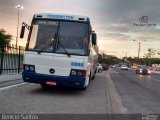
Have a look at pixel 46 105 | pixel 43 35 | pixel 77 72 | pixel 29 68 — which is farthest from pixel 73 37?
pixel 46 105

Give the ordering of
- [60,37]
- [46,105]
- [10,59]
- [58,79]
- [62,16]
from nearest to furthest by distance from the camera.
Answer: [46,105] < [58,79] < [60,37] < [62,16] < [10,59]

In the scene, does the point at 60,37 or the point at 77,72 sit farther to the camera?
the point at 60,37

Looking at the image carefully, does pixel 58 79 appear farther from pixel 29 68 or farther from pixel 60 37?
pixel 60 37

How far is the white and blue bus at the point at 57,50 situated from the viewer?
1396cm

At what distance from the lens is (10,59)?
2402 centimetres

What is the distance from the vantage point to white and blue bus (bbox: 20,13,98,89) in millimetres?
13961

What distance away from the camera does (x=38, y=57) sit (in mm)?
14055

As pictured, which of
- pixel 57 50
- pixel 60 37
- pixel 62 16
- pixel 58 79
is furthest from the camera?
pixel 62 16

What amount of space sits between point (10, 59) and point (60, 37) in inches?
410

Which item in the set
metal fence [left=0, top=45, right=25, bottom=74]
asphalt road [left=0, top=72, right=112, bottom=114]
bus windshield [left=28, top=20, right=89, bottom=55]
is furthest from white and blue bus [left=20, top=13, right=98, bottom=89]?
metal fence [left=0, top=45, right=25, bottom=74]

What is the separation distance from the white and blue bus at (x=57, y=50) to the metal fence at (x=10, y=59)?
781 centimetres

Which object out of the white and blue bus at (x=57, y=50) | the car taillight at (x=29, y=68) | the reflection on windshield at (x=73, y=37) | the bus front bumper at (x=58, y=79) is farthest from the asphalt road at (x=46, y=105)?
the reflection on windshield at (x=73, y=37)

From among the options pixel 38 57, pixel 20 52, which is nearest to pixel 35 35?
pixel 38 57

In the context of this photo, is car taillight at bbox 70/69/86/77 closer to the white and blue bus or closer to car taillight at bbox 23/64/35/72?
the white and blue bus
